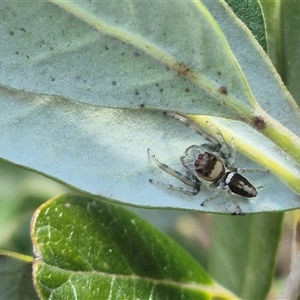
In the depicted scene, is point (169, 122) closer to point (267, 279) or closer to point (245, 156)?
point (245, 156)

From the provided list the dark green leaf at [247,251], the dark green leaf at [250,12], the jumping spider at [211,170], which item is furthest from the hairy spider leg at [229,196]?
the dark green leaf at [250,12]

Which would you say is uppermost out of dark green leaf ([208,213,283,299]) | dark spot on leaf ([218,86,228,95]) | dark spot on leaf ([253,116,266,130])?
dark spot on leaf ([218,86,228,95])

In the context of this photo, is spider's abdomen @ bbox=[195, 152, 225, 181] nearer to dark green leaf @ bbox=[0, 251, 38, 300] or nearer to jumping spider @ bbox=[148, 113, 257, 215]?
jumping spider @ bbox=[148, 113, 257, 215]

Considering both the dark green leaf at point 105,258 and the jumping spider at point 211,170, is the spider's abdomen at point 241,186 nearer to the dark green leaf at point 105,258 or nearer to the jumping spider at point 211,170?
the jumping spider at point 211,170

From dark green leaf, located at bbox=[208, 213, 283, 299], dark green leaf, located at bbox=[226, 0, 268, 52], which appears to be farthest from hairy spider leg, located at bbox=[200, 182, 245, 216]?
dark green leaf, located at bbox=[226, 0, 268, 52]

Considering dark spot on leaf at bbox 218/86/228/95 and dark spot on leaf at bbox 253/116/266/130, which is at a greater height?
dark spot on leaf at bbox 218/86/228/95

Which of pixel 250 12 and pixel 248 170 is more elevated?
pixel 250 12

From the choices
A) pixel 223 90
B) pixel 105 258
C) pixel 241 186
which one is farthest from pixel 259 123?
pixel 105 258

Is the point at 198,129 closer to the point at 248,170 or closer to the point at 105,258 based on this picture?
the point at 248,170
